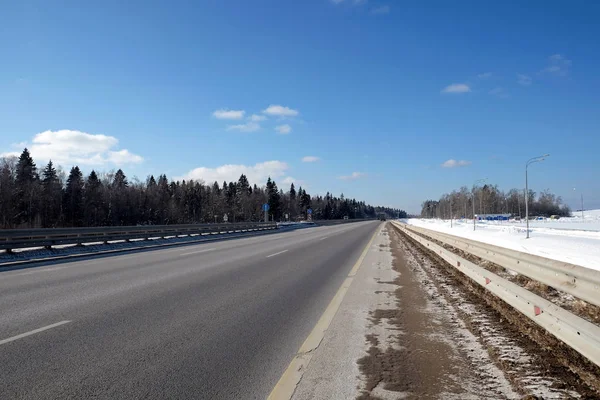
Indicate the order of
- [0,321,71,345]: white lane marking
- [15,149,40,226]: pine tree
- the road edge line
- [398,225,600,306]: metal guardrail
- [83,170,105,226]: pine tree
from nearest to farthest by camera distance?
1. the road edge line
2. [398,225,600,306]: metal guardrail
3. [0,321,71,345]: white lane marking
4. [15,149,40,226]: pine tree
5. [83,170,105,226]: pine tree

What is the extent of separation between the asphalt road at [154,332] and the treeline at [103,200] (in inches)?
2402

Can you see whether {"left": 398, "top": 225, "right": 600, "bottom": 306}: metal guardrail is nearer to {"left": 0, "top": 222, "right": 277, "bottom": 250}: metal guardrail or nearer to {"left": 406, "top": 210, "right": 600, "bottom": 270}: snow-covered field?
{"left": 406, "top": 210, "right": 600, "bottom": 270}: snow-covered field

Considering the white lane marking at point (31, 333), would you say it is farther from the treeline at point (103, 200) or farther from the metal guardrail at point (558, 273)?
the treeline at point (103, 200)

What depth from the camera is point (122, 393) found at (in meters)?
4.06

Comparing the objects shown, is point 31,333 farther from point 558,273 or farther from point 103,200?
point 103,200

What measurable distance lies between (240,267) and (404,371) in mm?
10065

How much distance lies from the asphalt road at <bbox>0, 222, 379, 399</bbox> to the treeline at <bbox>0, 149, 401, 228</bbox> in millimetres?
61005

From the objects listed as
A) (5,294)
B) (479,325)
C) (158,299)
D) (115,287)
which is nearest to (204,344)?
(158,299)

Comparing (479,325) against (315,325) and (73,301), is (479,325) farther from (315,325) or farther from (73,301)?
(73,301)

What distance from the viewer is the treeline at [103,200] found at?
71188 mm

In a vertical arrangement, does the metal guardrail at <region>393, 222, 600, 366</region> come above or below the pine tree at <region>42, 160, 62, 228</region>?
below

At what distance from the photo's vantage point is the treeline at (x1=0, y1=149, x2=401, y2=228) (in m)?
71.2

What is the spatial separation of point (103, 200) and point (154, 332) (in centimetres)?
9185

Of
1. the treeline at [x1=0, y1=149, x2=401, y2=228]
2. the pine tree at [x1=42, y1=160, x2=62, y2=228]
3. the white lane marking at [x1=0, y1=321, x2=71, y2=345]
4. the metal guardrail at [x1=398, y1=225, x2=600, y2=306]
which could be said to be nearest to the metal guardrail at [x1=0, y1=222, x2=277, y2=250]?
the white lane marking at [x1=0, y1=321, x2=71, y2=345]
